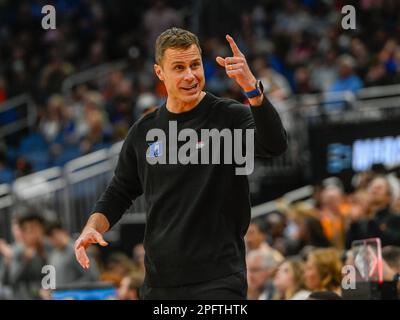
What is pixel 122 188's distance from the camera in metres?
5.29

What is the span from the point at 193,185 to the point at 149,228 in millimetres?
313

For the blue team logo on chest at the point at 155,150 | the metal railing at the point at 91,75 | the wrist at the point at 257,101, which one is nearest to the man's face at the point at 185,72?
the blue team logo on chest at the point at 155,150

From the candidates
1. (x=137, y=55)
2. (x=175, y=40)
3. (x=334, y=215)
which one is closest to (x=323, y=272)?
(x=175, y=40)

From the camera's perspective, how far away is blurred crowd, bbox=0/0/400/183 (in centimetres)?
1454

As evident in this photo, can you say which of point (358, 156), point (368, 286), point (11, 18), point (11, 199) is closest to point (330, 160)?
point (358, 156)

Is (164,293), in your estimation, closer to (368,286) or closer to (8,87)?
(368,286)

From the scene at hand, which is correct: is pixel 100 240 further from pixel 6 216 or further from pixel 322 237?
pixel 6 216

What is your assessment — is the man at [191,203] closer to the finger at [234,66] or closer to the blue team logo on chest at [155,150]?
the blue team logo on chest at [155,150]

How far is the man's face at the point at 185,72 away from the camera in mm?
4898

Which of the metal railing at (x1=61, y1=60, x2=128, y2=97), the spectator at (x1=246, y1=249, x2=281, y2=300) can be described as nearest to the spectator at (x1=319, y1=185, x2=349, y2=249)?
the spectator at (x1=246, y1=249, x2=281, y2=300)

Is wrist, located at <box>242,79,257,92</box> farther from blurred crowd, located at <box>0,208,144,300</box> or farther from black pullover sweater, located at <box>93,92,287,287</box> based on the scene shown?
blurred crowd, located at <box>0,208,144,300</box>

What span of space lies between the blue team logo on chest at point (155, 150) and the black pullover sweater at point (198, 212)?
0.05 meters

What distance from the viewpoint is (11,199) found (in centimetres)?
1319

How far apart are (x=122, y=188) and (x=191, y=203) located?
58cm
